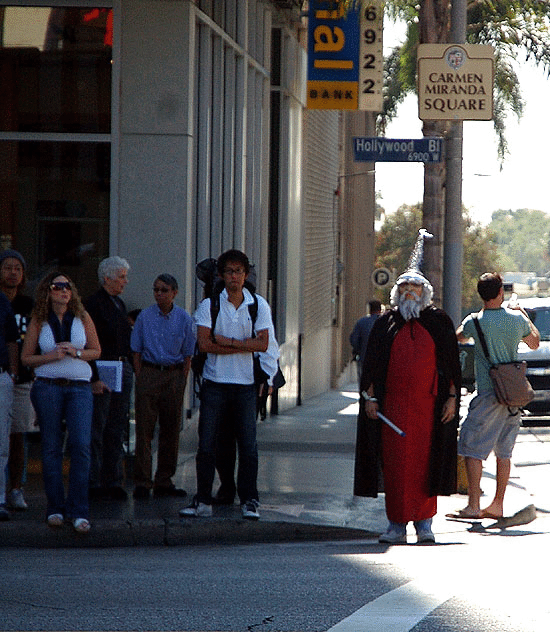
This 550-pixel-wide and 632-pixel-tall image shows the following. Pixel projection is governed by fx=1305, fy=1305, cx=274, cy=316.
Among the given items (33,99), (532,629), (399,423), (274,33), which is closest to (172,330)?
(399,423)

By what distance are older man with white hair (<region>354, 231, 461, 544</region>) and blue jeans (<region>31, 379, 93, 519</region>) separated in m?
1.98

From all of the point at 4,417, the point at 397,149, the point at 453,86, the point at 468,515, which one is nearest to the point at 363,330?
the point at 397,149

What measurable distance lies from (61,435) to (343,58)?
40.4ft

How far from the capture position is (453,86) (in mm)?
12398

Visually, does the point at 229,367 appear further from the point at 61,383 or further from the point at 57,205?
the point at 57,205

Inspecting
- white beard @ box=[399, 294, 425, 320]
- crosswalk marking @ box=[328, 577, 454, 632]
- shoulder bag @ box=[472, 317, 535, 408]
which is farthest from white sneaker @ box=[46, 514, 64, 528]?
shoulder bag @ box=[472, 317, 535, 408]

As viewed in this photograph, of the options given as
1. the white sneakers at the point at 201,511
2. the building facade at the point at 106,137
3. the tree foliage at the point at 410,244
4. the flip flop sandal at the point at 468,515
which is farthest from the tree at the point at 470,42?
the tree foliage at the point at 410,244

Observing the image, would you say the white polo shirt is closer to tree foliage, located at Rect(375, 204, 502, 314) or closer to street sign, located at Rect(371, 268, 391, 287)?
street sign, located at Rect(371, 268, 391, 287)

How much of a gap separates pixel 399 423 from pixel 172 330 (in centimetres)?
231

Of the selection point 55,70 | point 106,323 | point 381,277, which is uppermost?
point 55,70

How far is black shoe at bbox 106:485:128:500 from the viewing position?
10430 mm

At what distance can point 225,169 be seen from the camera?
15.6 metres

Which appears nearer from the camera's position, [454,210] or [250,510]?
[250,510]

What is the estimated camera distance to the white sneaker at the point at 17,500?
9836mm
